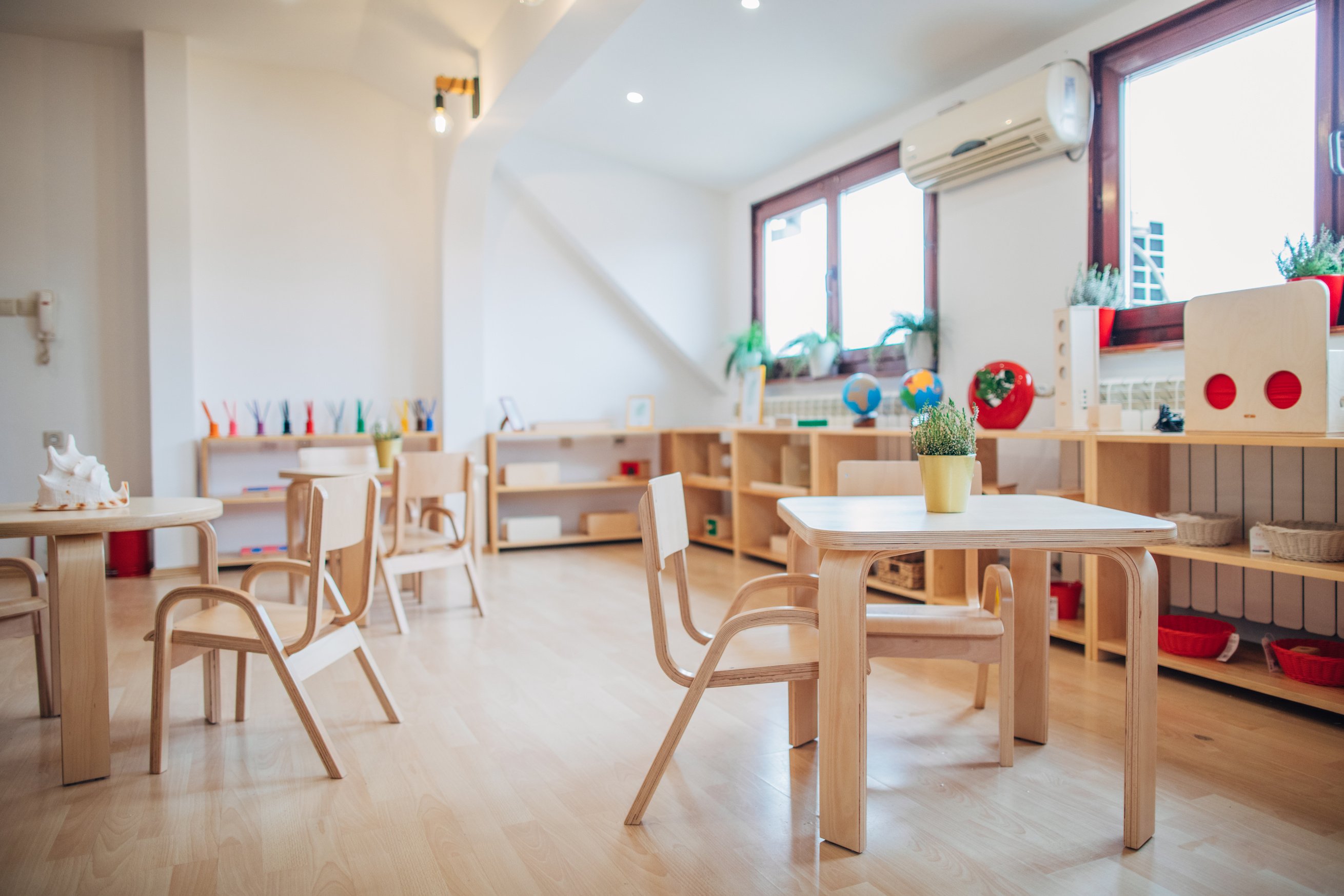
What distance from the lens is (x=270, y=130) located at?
17.5ft

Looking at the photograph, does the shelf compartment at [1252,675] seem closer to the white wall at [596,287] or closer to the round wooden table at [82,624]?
Answer: the round wooden table at [82,624]

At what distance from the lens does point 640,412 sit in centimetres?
624

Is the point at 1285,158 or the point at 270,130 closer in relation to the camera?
the point at 1285,158

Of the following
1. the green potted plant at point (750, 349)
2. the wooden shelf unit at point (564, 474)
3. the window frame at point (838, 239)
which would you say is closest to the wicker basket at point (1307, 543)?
the window frame at point (838, 239)

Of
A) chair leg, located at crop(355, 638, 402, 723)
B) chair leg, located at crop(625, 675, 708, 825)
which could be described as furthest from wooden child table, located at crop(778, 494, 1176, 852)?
chair leg, located at crop(355, 638, 402, 723)

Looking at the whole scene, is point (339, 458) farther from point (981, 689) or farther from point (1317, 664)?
point (1317, 664)

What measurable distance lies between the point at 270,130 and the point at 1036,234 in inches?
179

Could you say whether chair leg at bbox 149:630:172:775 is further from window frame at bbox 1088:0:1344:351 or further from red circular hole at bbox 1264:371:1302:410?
window frame at bbox 1088:0:1344:351

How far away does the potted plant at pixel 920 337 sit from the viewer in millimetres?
4418

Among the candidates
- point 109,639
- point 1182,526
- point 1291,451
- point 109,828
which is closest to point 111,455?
point 109,639

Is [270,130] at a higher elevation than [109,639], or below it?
higher

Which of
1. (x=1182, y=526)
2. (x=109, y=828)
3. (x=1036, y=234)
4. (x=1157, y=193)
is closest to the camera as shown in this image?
(x=109, y=828)

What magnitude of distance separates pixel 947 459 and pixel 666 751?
3.00 feet

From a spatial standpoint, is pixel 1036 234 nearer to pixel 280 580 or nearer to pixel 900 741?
pixel 900 741
